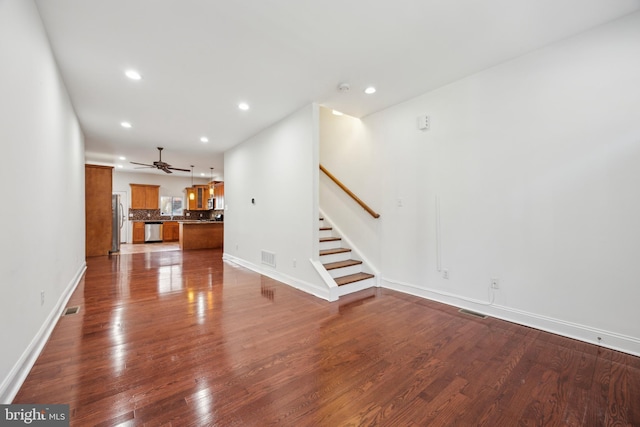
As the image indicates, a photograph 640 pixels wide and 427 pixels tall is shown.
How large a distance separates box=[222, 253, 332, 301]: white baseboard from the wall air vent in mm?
105

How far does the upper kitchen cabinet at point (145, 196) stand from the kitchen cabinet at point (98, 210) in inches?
154

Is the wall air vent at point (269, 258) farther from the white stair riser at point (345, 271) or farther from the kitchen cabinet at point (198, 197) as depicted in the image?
the kitchen cabinet at point (198, 197)

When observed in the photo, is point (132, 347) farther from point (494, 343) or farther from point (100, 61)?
point (494, 343)

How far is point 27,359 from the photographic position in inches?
72.4

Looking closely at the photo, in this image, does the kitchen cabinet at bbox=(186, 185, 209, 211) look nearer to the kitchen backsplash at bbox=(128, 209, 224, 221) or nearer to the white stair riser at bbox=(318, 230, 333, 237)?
the kitchen backsplash at bbox=(128, 209, 224, 221)

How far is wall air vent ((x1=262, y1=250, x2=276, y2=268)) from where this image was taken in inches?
179

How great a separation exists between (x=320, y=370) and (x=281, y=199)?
2896 mm

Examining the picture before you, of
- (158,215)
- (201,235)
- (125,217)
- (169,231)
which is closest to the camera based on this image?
(201,235)

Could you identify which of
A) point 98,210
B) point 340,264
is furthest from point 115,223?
point 340,264

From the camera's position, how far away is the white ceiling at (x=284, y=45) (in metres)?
2.04

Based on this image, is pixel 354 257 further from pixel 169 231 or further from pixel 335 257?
pixel 169 231

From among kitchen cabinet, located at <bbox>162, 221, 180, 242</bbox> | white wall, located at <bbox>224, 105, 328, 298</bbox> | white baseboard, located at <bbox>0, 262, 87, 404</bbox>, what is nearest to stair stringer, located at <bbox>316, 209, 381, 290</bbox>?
white wall, located at <bbox>224, 105, 328, 298</bbox>

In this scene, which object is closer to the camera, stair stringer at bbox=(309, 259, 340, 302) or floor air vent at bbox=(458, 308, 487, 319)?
floor air vent at bbox=(458, 308, 487, 319)

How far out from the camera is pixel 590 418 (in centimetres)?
144
